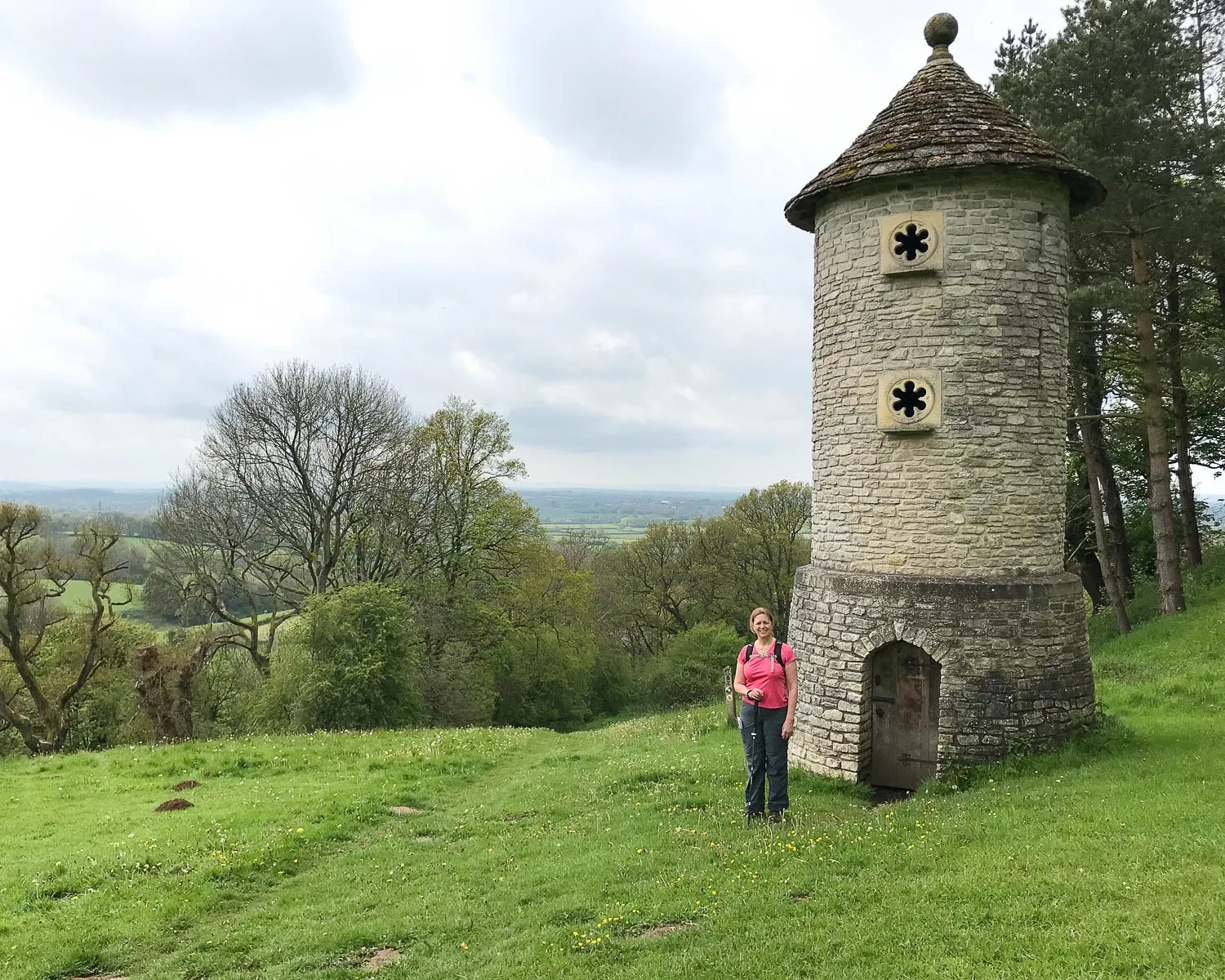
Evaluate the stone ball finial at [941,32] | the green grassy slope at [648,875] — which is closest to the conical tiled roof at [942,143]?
the stone ball finial at [941,32]

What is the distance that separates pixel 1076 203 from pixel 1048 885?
30.9 ft

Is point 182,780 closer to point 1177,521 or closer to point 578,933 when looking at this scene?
point 578,933

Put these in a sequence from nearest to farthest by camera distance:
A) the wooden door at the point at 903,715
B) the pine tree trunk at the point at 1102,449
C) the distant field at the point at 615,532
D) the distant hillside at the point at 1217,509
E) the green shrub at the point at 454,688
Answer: the wooden door at the point at 903,715 → the pine tree trunk at the point at 1102,449 → the green shrub at the point at 454,688 → the distant hillside at the point at 1217,509 → the distant field at the point at 615,532

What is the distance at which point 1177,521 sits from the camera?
79.9 feet

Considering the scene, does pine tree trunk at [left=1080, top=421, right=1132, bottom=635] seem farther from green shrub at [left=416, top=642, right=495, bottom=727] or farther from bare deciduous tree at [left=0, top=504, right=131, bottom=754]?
bare deciduous tree at [left=0, top=504, right=131, bottom=754]

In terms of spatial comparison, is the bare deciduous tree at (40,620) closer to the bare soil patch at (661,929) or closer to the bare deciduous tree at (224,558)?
the bare deciduous tree at (224,558)

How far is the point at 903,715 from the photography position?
10344 millimetres

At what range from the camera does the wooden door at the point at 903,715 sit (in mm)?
10219

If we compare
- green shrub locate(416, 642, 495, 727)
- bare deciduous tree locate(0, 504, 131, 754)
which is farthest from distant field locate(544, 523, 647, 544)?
bare deciduous tree locate(0, 504, 131, 754)

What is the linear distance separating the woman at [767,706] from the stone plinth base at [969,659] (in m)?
2.23

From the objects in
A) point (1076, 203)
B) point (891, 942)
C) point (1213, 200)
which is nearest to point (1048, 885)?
point (891, 942)

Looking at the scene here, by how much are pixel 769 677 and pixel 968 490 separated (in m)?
3.98

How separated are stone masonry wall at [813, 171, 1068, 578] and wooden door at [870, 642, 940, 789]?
128 centimetres

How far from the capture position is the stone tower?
9703 mm
